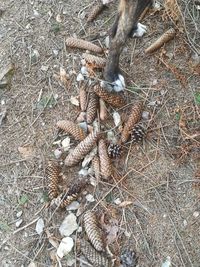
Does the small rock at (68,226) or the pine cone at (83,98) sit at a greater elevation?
the pine cone at (83,98)

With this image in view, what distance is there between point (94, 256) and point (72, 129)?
0.69 meters

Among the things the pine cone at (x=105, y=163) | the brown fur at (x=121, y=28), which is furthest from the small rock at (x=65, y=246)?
the brown fur at (x=121, y=28)

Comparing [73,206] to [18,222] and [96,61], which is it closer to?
[18,222]

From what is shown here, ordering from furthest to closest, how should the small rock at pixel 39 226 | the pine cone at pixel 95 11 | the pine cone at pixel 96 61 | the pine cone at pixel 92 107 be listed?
the pine cone at pixel 95 11 → the pine cone at pixel 96 61 → the pine cone at pixel 92 107 → the small rock at pixel 39 226

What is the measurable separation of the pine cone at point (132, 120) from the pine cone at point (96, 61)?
13.3 inches

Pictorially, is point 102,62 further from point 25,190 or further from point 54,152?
point 25,190

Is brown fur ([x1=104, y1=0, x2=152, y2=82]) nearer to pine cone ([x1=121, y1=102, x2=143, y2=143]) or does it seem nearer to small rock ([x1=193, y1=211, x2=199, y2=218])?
pine cone ([x1=121, y1=102, x2=143, y2=143])

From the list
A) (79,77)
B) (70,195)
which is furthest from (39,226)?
(79,77)

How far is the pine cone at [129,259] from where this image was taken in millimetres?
2162

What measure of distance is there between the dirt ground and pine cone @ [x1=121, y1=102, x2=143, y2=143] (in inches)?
2.2

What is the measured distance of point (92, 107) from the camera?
2533mm

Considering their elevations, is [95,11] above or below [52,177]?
above

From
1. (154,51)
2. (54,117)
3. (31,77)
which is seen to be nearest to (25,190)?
(54,117)

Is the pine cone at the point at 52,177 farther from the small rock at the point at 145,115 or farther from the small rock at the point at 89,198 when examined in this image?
the small rock at the point at 145,115
